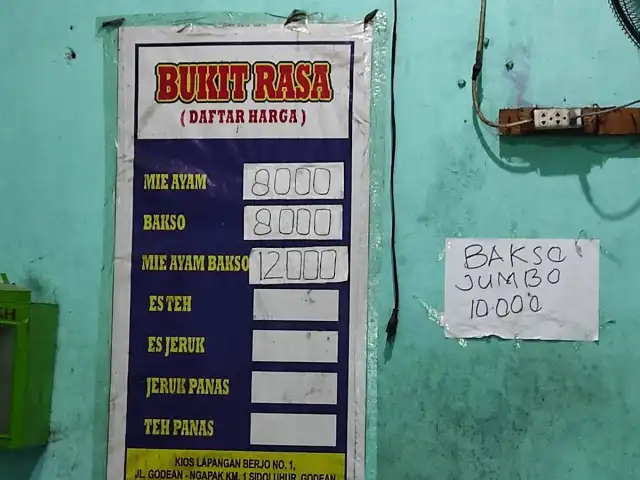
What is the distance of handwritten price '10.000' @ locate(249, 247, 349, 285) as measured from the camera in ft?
4.76

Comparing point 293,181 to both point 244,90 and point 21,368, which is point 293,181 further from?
point 21,368

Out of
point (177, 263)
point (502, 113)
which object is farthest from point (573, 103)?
point (177, 263)

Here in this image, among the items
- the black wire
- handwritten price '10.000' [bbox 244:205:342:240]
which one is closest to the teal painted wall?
the black wire

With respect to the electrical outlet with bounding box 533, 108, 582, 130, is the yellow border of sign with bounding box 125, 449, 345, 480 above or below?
below

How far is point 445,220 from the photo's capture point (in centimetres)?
145

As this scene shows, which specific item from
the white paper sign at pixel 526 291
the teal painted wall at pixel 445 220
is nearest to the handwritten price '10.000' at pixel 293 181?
the teal painted wall at pixel 445 220

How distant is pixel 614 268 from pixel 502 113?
0.37 metres

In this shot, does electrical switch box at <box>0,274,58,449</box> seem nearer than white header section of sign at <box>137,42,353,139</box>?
Yes

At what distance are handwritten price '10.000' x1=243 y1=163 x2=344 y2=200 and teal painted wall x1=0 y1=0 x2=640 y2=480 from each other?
103 mm

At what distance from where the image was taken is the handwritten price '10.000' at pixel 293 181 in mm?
1465

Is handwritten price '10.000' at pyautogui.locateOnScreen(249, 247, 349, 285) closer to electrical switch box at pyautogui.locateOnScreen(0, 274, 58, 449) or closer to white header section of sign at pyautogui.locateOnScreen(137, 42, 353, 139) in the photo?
white header section of sign at pyautogui.locateOnScreen(137, 42, 353, 139)

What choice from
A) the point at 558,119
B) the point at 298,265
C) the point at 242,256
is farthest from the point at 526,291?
the point at 242,256

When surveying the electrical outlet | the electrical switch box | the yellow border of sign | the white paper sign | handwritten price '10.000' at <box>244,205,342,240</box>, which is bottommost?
the yellow border of sign

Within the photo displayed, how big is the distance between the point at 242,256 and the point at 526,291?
56 cm
